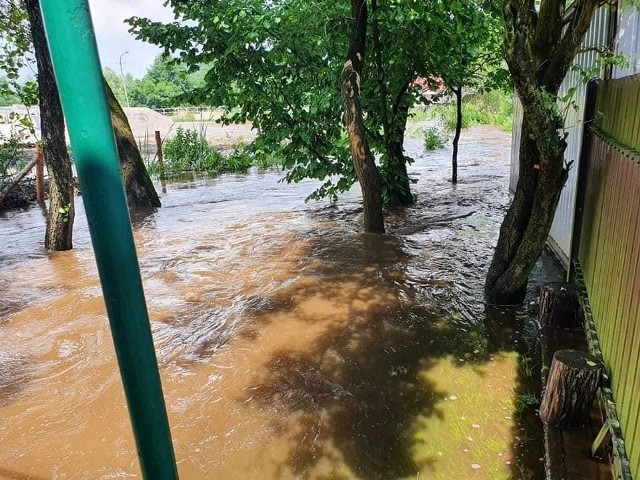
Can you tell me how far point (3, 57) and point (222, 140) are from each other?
14803mm

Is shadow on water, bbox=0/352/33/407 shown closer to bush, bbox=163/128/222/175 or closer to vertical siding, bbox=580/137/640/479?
vertical siding, bbox=580/137/640/479

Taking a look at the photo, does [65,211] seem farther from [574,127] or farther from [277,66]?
[574,127]

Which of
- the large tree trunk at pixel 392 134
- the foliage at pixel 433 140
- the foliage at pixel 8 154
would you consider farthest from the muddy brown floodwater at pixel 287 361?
the foliage at pixel 433 140

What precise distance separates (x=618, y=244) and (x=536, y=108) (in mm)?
1429

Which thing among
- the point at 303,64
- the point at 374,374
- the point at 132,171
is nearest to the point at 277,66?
the point at 303,64

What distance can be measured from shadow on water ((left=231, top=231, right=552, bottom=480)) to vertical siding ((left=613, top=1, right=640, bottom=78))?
2.39 meters

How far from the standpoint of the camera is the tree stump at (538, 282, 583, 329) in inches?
167

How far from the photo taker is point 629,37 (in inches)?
146

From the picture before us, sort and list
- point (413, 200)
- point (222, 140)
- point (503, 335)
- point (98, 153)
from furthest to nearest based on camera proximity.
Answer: point (222, 140) < point (413, 200) < point (503, 335) < point (98, 153)

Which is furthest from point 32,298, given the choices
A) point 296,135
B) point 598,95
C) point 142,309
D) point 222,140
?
point 222,140

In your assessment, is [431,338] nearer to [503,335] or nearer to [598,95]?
[503,335]

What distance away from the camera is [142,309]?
105 centimetres

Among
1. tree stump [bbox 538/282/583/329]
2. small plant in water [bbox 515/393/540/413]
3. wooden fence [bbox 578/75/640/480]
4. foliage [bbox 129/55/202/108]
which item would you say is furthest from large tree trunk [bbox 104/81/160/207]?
foliage [bbox 129/55/202/108]

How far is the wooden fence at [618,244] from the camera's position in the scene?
2.50 m
